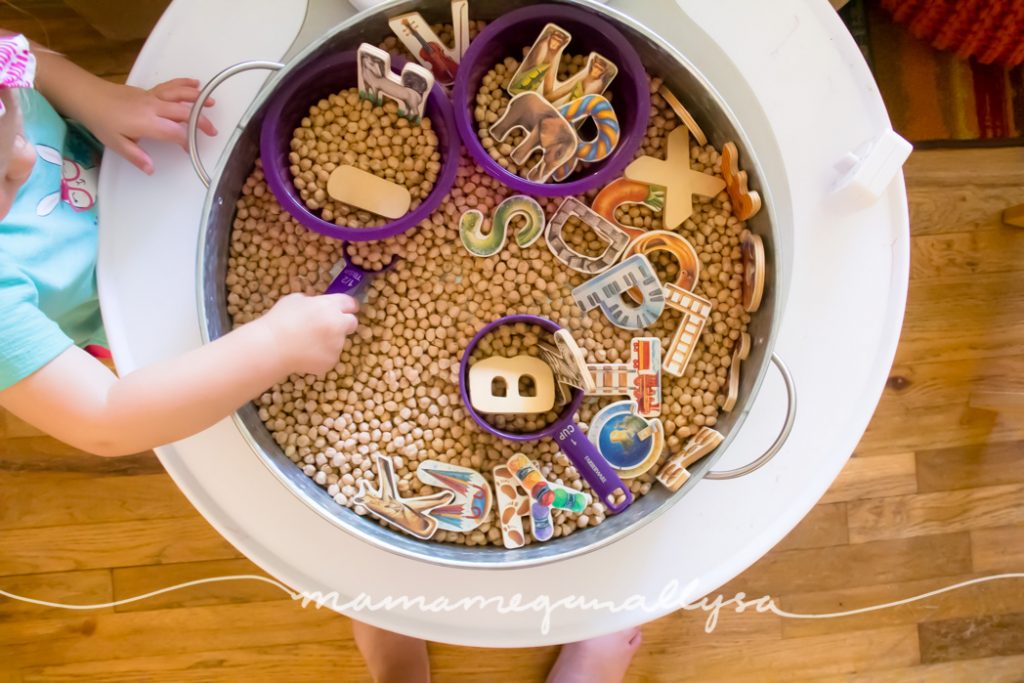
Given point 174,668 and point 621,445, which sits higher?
point 621,445

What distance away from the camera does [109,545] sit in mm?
1196

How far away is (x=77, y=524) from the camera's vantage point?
3.92 feet

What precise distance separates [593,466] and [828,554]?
67 centimetres

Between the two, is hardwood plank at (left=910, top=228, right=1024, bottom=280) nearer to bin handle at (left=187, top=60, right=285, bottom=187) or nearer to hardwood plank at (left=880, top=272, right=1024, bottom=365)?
hardwood plank at (left=880, top=272, right=1024, bottom=365)

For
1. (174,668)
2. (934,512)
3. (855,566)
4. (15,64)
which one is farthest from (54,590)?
(934,512)

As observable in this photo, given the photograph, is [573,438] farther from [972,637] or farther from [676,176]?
[972,637]

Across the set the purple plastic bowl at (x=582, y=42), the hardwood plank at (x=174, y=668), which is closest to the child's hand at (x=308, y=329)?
the purple plastic bowl at (x=582, y=42)

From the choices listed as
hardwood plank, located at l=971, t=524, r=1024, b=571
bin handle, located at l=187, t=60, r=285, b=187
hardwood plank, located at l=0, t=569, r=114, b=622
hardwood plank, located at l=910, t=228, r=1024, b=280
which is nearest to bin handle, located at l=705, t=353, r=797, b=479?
bin handle, located at l=187, t=60, r=285, b=187

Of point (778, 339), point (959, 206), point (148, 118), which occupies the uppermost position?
point (148, 118)

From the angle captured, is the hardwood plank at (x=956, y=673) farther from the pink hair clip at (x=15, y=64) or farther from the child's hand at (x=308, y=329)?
the pink hair clip at (x=15, y=64)

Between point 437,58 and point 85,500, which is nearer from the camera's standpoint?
point 437,58

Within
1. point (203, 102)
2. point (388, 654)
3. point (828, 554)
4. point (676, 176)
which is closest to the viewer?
point (203, 102)

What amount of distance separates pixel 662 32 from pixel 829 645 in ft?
3.28

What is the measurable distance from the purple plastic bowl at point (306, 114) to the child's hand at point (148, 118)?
0.21ft
